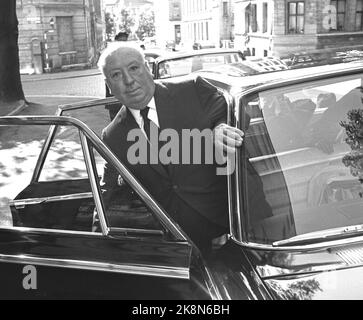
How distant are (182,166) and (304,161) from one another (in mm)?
635

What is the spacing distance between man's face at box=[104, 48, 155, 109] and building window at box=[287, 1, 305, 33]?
3339 centimetres

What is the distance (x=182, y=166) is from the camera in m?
2.36

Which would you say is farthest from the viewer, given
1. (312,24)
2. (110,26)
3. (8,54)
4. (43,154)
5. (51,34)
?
(110,26)

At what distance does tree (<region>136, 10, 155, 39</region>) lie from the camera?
9769 centimetres

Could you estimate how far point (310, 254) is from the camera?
1.91m

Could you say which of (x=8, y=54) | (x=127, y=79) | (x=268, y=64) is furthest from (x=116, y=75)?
(x=8, y=54)

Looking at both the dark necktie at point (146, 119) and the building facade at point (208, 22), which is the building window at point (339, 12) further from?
the dark necktie at point (146, 119)

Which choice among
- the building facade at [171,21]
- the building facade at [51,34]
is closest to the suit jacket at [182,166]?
the building facade at [51,34]

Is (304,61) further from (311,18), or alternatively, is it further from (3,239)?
(311,18)

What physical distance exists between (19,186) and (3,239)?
98cm

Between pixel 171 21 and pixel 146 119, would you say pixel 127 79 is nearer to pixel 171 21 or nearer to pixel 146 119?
pixel 146 119

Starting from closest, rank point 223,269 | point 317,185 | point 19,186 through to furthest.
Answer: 1. point 223,269
2. point 317,185
3. point 19,186

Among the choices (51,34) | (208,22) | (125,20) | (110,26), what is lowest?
(51,34)
